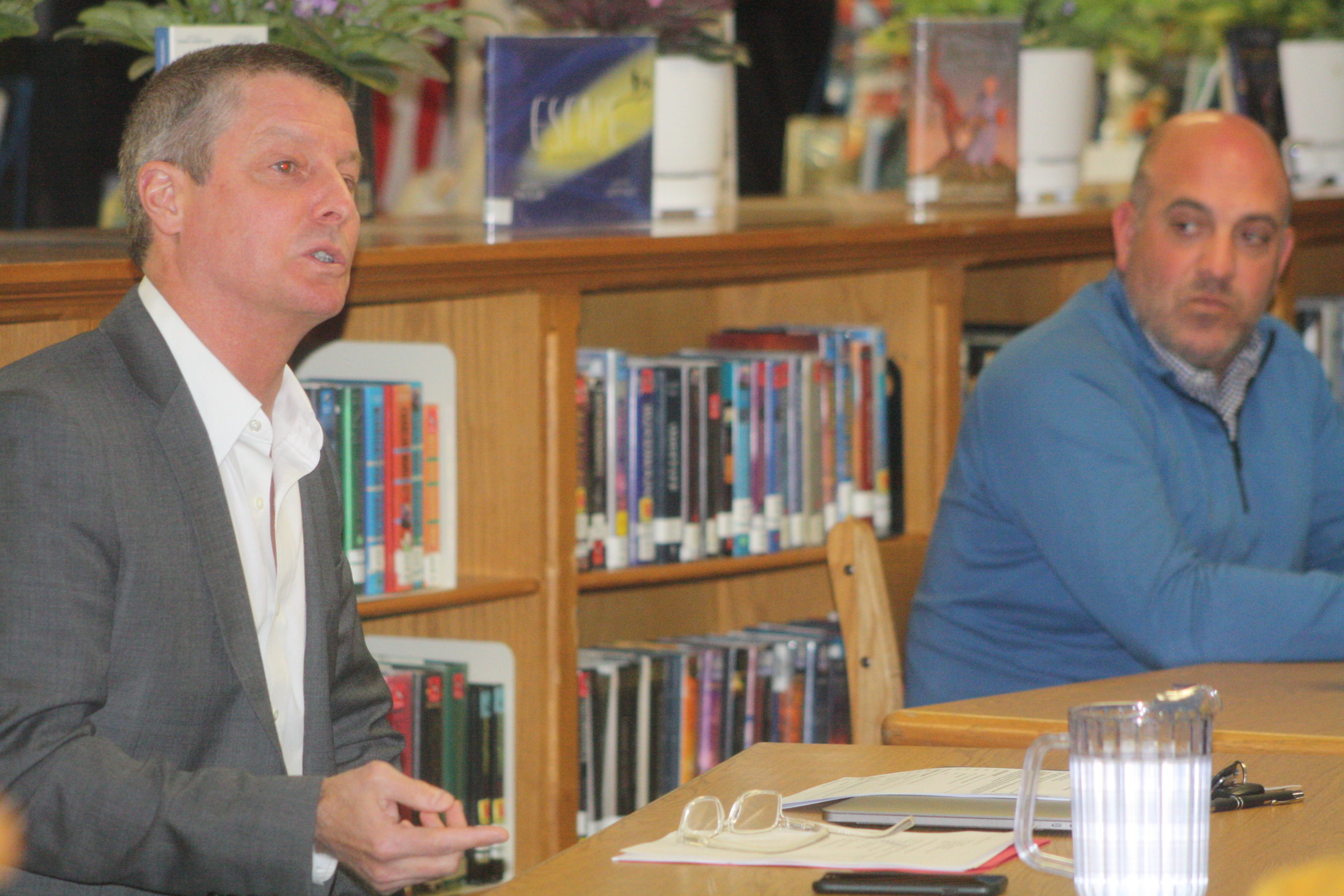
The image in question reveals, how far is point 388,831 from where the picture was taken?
1.33m

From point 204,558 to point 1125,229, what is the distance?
1.60 m

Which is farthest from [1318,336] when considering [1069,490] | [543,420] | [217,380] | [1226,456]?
[217,380]

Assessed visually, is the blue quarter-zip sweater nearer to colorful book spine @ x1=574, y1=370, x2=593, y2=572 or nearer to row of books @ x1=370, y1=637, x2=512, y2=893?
colorful book spine @ x1=574, y1=370, x2=593, y2=572

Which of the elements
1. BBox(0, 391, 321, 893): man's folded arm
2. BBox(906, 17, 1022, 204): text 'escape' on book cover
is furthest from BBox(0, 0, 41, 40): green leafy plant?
BBox(906, 17, 1022, 204): text 'escape' on book cover

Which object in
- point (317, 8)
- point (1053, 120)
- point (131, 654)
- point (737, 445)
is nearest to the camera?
point (131, 654)

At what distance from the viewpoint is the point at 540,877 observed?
1.27 m

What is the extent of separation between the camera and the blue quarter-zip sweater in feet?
7.01

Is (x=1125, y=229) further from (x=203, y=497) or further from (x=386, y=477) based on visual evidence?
(x=203, y=497)

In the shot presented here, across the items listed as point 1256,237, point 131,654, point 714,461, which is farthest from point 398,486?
point 1256,237

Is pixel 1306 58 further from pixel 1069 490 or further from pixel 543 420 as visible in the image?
pixel 543 420

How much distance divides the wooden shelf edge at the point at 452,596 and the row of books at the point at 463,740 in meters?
0.11

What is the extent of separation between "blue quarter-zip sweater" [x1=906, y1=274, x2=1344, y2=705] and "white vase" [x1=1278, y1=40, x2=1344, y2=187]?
128 centimetres

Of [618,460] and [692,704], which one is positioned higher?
[618,460]

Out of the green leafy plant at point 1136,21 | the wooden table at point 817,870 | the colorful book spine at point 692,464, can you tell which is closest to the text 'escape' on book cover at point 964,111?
the green leafy plant at point 1136,21
